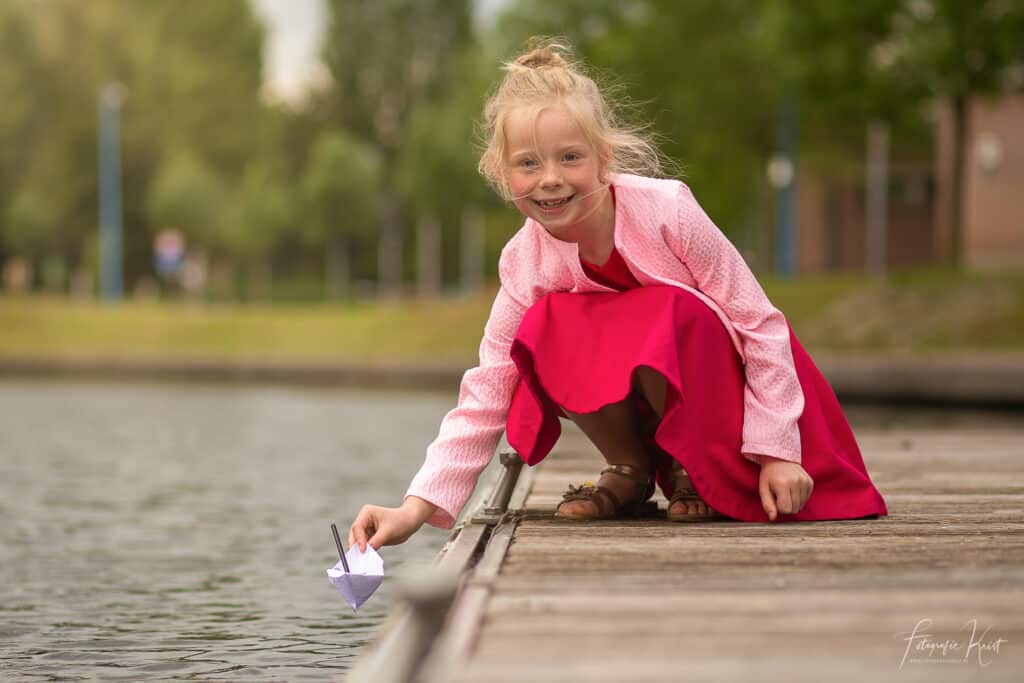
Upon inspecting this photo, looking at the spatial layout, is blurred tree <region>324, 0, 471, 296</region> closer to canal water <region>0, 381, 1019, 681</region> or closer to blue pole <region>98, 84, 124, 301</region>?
blue pole <region>98, 84, 124, 301</region>

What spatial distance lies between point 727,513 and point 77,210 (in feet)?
187

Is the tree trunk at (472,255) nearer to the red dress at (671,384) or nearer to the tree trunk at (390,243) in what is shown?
the tree trunk at (390,243)

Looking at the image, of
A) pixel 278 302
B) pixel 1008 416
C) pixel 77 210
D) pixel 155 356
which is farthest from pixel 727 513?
pixel 77 210

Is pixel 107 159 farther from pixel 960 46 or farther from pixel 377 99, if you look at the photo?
pixel 960 46

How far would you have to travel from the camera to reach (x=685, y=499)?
3967 mm

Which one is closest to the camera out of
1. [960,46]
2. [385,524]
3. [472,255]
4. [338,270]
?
[385,524]

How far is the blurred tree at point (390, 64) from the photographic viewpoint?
196 feet

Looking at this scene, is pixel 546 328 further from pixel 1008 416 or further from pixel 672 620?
pixel 1008 416

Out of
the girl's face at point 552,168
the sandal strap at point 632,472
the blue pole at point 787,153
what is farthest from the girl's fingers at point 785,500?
the blue pole at point 787,153

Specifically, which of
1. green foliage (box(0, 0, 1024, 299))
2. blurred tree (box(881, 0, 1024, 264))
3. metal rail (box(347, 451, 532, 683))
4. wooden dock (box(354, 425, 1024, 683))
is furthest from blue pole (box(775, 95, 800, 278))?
metal rail (box(347, 451, 532, 683))

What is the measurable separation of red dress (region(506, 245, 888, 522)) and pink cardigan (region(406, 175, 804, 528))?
54 mm

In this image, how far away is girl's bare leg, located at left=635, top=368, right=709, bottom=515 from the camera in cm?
379

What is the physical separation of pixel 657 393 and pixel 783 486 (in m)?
0.38

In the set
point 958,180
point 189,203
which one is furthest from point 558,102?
point 189,203
